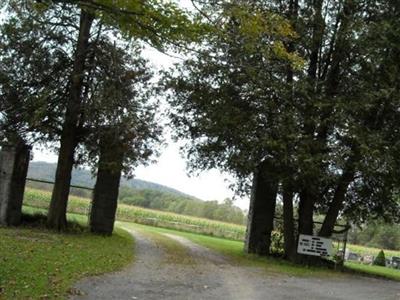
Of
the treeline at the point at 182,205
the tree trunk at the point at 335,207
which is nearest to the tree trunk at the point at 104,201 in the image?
the tree trunk at the point at 335,207

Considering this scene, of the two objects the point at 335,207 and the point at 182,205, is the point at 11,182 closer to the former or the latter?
the point at 335,207

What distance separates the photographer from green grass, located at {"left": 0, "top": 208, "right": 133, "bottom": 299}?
32.1 feet

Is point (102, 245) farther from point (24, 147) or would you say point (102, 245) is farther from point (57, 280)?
point (57, 280)

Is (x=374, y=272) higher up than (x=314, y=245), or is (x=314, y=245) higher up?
(x=314, y=245)

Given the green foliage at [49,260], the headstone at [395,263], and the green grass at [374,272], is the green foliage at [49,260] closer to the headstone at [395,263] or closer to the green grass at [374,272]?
the green grass at [374,272]

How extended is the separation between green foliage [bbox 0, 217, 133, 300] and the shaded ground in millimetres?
409

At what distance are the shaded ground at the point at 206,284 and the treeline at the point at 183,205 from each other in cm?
4755

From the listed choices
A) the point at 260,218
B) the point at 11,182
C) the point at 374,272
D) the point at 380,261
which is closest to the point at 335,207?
the point at 260,218

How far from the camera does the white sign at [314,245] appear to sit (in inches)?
852

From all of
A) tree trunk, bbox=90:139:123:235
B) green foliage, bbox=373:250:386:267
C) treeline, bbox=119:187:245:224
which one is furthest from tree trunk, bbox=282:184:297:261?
treeline, bbox=119:187:245:224

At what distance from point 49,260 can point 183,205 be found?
63131 millimetres

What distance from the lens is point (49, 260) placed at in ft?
43.2

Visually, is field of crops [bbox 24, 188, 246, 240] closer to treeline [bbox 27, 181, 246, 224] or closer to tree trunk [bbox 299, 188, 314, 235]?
tree trunk [bbox 299, 188, 314, 235]

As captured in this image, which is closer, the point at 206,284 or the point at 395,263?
the point at 206,284
